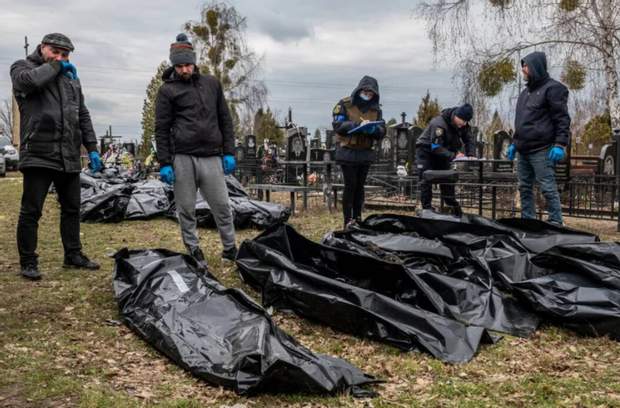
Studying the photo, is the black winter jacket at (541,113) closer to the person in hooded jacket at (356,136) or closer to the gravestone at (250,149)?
the person in hooded jacket at (356,136)

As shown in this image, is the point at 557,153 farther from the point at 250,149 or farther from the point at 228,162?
the point at 250,149

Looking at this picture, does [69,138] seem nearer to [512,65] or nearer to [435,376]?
[435,376]

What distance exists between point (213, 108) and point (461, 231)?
2352 mm

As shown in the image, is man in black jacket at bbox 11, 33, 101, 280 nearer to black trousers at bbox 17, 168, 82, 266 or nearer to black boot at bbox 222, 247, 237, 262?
black trousers at bbox 17, 168, 82, 266

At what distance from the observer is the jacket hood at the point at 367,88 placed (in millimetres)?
6734

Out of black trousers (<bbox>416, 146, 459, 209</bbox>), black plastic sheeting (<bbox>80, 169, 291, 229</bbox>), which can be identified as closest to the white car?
black plastic sheeting (<bbox>80, 169, 291, 229</bbox>)

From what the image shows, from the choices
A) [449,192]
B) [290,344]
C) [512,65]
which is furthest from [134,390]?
[512,65]

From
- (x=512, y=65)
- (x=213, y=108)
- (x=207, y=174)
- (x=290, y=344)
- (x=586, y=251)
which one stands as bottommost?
(x=290, y=344)

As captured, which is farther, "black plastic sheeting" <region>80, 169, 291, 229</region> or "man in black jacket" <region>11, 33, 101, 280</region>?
"black plastic sheeting" <region>80, 169, 291, 229</region>

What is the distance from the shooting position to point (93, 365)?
322 centimetres

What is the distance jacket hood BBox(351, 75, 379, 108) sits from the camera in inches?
265

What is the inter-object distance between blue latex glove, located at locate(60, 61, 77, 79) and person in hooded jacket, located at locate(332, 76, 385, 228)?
277cm

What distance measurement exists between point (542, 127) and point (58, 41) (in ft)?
14.8

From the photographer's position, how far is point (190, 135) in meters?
5.03
